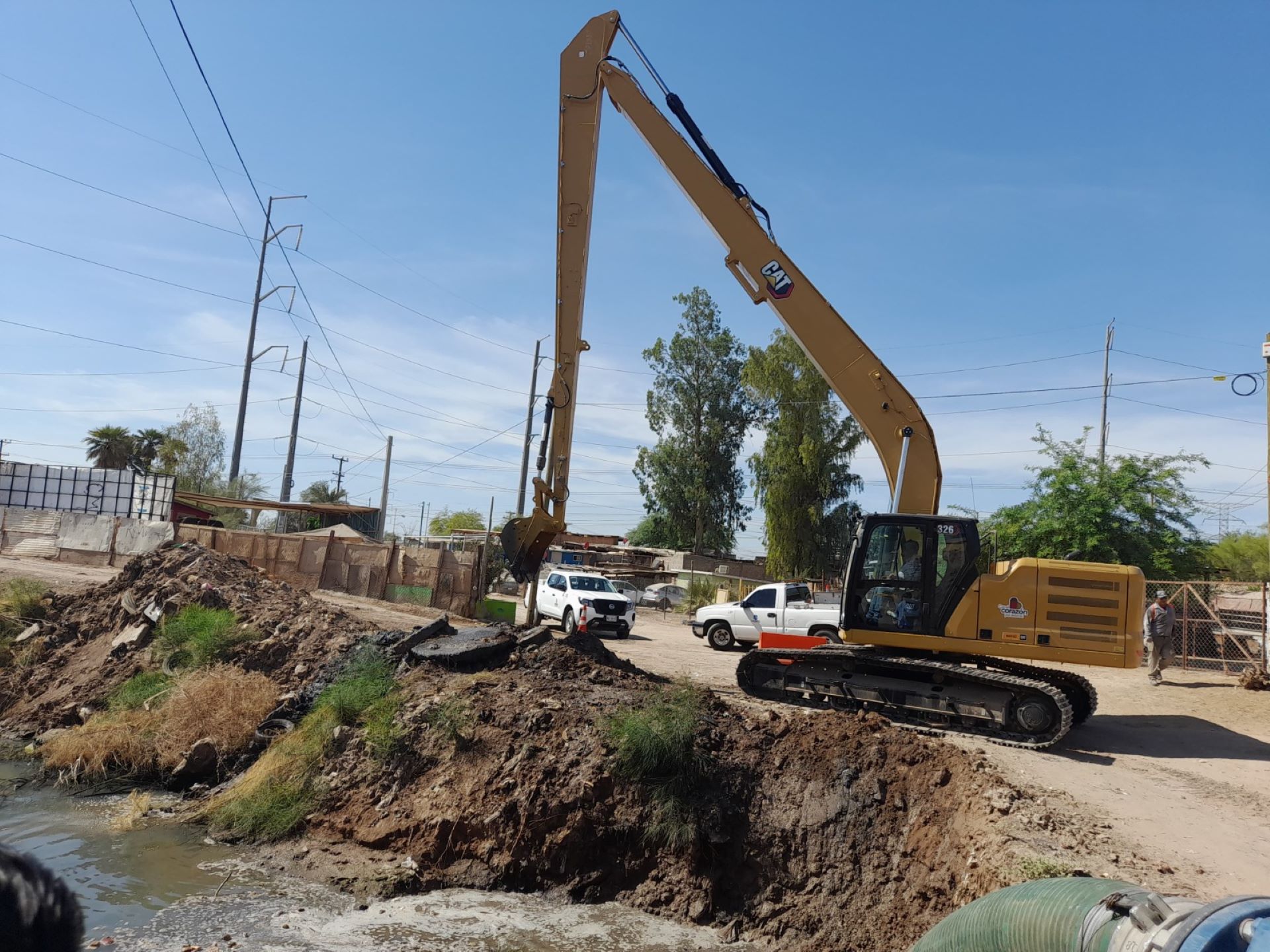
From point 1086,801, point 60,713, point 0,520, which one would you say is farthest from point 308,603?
point 0,520

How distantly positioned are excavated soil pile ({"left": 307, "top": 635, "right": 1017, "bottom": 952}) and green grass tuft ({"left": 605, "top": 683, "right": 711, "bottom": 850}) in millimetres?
84

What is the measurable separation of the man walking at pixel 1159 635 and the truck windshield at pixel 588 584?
42.0 ft

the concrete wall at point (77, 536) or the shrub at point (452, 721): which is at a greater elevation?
the concrete wall at point (77, 536)

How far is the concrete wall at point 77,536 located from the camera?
2983cm

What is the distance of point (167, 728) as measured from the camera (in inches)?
474

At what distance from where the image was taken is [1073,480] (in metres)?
26.8

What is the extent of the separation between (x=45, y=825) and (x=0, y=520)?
28.3 meters

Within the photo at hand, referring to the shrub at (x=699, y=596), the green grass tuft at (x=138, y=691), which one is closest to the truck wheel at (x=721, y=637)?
the shrub at (x=699, y=596)

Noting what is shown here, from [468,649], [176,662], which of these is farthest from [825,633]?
[176,662]

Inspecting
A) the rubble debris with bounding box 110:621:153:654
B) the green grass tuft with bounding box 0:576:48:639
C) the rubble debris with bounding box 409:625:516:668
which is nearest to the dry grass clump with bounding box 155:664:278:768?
the rubble debris with bounding box 409:625:516:668

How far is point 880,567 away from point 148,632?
12245mm

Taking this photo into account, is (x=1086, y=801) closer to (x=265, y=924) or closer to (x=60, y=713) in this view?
(x=265, y=924)

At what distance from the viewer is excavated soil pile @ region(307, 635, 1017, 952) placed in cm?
761

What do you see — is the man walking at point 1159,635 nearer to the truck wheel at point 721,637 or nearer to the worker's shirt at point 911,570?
the worker's shirt at point 911,570
